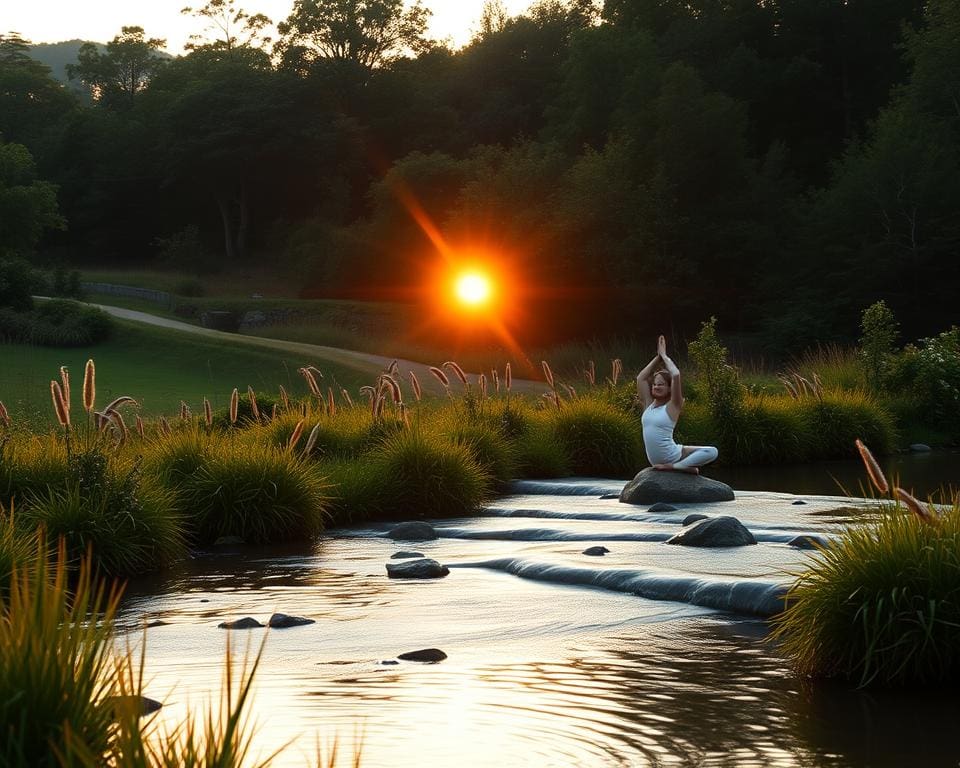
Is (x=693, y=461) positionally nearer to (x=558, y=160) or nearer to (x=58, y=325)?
(x=58, y=325)

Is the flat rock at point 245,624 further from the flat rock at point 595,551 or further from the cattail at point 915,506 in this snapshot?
the cattail at point 915,506

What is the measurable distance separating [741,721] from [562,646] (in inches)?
67.4

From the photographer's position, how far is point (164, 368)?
119ft

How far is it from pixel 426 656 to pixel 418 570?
2.82 metres

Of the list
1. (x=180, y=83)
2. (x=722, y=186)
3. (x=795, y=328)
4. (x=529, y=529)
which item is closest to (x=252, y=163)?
(x=180, y=83)

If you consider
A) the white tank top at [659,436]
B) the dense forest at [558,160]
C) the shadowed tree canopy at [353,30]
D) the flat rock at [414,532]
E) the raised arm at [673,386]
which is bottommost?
the flat rock at [414,532]

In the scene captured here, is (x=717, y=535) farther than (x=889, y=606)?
Yes

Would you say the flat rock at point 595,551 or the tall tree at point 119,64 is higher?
the tall tree at point 119,64

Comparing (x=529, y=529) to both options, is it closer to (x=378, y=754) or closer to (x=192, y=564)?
(x=192, y=564)

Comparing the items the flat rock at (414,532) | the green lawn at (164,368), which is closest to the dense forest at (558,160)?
the green lawn at (164,368)

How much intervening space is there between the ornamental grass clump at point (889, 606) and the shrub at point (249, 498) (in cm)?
653

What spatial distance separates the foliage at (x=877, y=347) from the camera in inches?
938

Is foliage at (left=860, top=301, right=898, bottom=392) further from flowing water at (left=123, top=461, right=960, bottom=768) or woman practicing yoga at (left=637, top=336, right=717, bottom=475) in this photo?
flowing water at (left=123, top=461, right=960, bottom=768)

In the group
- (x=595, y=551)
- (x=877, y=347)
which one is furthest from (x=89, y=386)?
(x=877, y=347)
